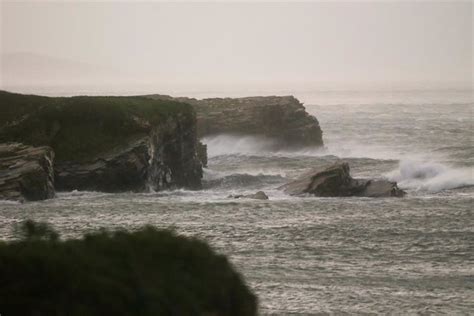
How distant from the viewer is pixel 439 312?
3122cm

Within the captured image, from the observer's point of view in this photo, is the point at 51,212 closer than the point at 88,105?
Yes

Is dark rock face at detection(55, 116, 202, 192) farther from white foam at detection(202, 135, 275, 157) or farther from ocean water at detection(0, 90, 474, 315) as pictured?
white foam at detection(202, 135, 275, 157)

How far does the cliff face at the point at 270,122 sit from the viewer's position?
105 metres

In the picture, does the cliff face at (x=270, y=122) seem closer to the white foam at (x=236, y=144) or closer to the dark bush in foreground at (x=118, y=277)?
the white foam at (x=236, y=144)

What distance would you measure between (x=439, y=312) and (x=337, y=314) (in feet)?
10.7

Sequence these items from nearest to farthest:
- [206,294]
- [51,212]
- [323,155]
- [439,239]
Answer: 1. [206,294]
2. [439,239]
3. [51,212]
4. [323,155]

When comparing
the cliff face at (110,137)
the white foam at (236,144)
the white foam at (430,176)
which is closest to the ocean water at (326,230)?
the white foam at (430,176)

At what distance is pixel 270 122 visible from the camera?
106 metres

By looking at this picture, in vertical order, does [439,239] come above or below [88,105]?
below

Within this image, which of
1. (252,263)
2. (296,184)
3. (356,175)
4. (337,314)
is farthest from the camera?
(356,175)

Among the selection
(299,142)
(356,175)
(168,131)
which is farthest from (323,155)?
(168,131)

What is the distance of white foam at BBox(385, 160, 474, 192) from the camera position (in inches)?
2692

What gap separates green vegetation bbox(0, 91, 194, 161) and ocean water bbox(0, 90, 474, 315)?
520 cm

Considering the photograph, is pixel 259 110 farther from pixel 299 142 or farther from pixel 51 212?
pixel 51 212
